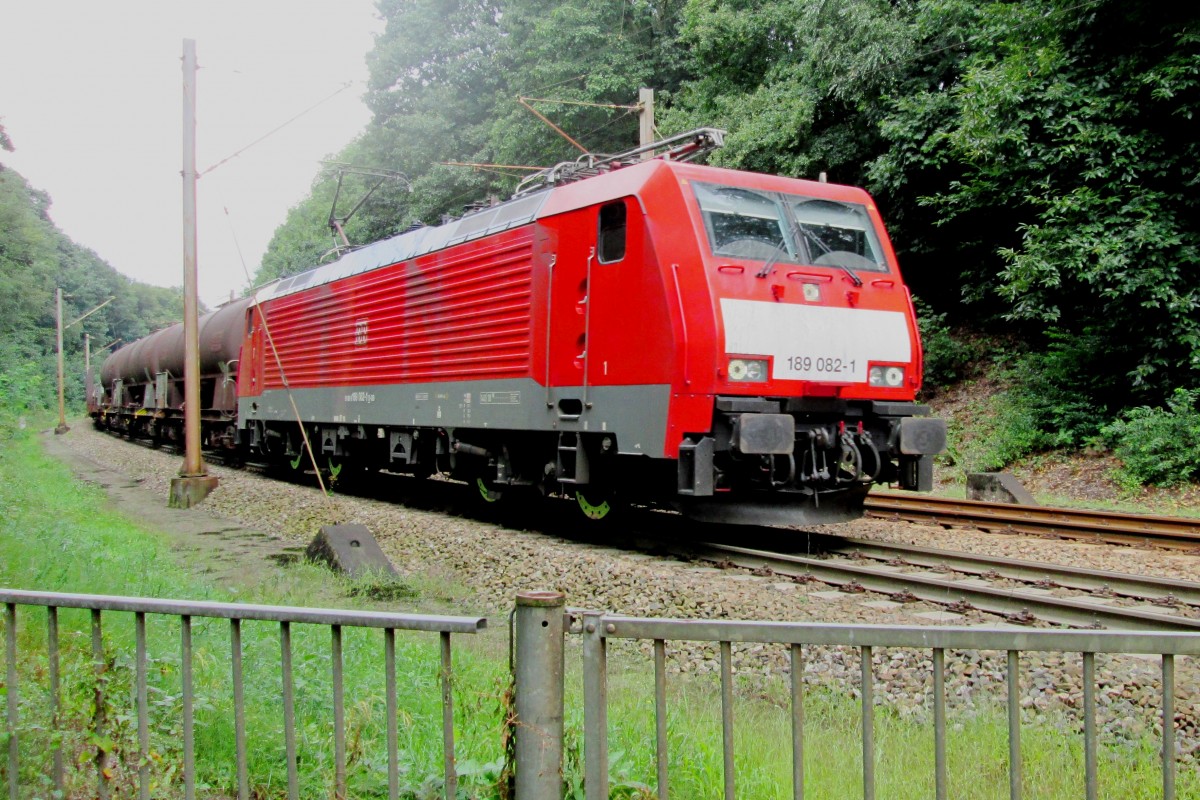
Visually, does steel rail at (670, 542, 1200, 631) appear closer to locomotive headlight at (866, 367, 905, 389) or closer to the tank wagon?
the tank wagon

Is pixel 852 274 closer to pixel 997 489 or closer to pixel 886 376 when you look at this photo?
pixel 886 376

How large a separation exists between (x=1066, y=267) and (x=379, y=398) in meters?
10.1

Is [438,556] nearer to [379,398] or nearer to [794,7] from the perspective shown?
[379,398]

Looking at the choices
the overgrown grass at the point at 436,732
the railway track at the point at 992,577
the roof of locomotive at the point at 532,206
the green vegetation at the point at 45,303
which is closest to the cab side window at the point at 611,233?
the roof of locomotive at the point at 532,206

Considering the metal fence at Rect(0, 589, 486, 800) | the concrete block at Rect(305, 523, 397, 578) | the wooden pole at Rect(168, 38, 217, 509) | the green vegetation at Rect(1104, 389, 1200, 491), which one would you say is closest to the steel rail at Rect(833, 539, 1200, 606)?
the concrete block at Rect(305, 523, 397, 578)

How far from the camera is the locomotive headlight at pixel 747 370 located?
7.98 metres

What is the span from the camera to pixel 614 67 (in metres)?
26.2

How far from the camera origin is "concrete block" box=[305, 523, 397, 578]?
7926 millimetres

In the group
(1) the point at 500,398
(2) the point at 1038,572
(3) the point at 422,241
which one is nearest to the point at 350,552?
(1) the point at 500,398

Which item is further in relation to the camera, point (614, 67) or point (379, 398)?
point (614, 67)

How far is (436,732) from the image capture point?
3.83 metres

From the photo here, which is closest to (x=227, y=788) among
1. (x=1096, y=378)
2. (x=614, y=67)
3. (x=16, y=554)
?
(x=16, y=554)

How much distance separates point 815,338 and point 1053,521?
10.9ft

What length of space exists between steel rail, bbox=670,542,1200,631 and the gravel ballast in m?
0.17
